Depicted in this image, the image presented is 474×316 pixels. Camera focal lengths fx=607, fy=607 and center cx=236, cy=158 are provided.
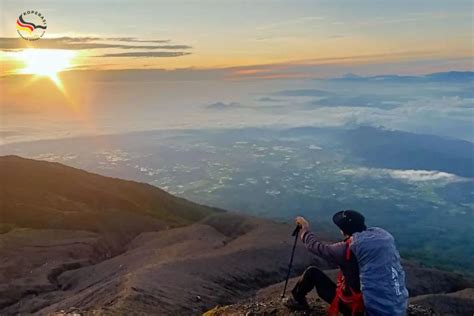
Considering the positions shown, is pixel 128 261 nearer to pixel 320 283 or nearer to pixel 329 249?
pixel 320 283

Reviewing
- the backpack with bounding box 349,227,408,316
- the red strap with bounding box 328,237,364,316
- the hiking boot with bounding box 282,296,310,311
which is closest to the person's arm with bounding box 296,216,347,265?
the red strap with bounding box 328,237,364,316

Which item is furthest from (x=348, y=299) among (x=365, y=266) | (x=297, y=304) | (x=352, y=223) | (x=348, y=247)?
(x=297, y=304)

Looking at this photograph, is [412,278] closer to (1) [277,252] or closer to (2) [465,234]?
(1) [277,252]

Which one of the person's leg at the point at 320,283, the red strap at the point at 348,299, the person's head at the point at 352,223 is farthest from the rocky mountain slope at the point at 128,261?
the person's head at the point at 352,223

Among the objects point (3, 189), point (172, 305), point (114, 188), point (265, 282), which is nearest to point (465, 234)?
point (114, 188)

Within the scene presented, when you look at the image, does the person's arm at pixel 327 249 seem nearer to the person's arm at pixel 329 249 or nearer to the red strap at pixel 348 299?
the person's arm at pixel 329 249

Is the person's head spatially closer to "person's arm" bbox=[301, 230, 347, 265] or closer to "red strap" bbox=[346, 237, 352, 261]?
"red strap" bbox=[346, 237, 352, 261]

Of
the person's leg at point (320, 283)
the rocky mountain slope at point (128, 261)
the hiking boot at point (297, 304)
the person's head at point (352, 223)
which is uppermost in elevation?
the person's head at point (352, 223)
